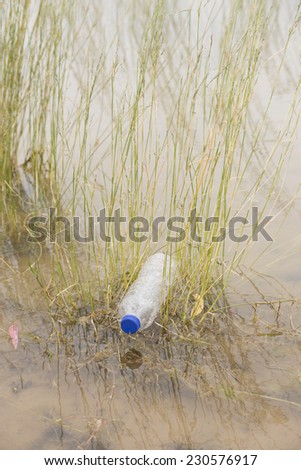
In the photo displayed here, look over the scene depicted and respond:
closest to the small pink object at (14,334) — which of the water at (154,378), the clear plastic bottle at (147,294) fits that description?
the water at (154,378)

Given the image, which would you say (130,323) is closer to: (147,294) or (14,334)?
(147,294)

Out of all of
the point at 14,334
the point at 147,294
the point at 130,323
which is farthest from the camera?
the point at 147,294

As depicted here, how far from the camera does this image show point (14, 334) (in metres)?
2.15

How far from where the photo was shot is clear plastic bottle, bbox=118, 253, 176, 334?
7.30ft

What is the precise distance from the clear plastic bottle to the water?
7 centimetres

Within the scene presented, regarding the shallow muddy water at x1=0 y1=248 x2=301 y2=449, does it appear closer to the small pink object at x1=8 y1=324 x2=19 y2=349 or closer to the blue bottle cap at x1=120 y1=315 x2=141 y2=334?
the small pink object at x1=8 y1=324 x2=19 y2=349

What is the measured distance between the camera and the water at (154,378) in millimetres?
1757

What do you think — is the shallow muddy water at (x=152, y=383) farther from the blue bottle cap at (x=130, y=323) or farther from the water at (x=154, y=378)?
the blue bottle cap at (x=130, y=323)

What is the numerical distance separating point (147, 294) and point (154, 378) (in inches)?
17.0

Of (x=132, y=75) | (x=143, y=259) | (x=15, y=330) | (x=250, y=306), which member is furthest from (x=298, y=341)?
(x=132, y=75)

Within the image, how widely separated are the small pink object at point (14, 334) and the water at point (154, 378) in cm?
2

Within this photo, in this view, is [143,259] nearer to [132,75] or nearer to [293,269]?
[293,269]

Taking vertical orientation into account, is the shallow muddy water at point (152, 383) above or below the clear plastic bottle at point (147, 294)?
below

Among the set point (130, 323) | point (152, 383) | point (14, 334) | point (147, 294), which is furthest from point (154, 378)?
point (14, 334)
